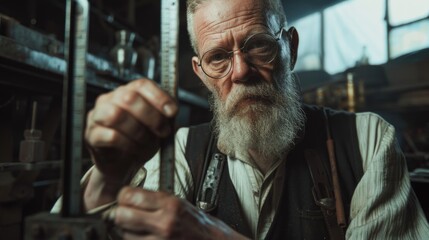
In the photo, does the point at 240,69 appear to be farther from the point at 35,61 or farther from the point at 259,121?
the point at 35,61

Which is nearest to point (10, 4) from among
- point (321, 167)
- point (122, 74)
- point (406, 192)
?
point (122, 74)

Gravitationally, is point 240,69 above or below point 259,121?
above

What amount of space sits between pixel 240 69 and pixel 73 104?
2.56 ft

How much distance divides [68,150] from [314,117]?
116 centimetres

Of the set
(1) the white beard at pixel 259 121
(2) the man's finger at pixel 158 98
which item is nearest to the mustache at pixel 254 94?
(1) the white beard at pixel 259 121

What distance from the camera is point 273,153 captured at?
1342 mm

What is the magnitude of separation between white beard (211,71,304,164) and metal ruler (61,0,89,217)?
75 centimetres

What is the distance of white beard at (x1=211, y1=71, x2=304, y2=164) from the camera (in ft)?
4.23

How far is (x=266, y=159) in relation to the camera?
1.38 m

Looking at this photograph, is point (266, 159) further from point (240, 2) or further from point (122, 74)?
point (122, 74)

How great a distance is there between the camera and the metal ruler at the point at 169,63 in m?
0.63

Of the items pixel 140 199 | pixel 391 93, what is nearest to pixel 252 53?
pixel 140 199

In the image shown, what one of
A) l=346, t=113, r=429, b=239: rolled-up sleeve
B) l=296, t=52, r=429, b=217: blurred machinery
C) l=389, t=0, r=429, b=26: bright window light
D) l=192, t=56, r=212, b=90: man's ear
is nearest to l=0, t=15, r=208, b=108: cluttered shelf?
l=192, t=56, r=212, b=90: man's ear

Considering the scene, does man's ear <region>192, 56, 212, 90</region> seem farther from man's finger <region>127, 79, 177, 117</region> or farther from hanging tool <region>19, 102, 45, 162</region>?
hanging tool <region>19, 102, 45, 162</region>
